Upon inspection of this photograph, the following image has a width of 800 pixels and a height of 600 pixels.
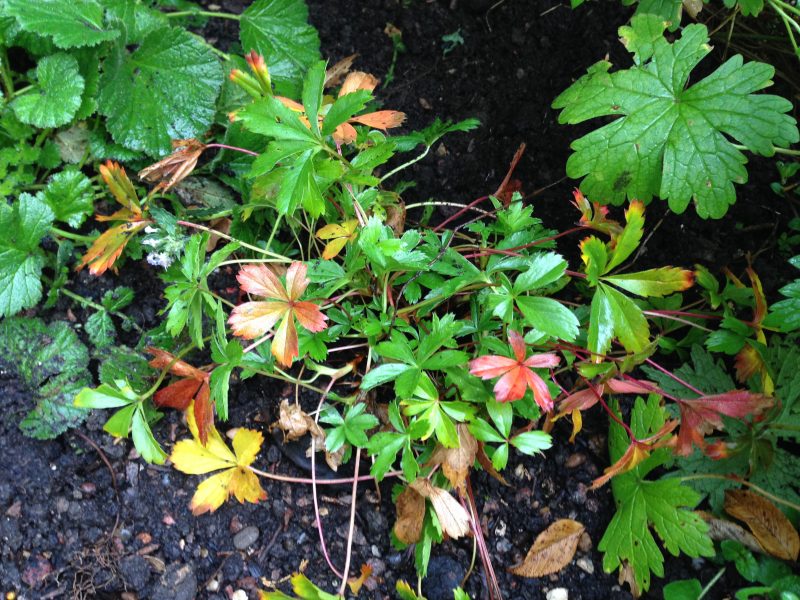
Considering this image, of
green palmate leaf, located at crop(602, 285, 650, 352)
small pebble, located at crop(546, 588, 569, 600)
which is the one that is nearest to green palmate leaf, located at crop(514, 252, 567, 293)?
green palmate leaf, located at crop(602, 285, 650, 352)

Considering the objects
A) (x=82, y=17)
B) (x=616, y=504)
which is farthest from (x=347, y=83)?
(x=616, y=504)

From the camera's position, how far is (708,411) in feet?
3.90

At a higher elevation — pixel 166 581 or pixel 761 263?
pixel 761 263

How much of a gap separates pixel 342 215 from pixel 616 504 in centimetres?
85

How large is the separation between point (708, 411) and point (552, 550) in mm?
443

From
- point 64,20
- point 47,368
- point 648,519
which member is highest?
point 64,20

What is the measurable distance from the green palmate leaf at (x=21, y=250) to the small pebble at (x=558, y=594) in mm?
1274

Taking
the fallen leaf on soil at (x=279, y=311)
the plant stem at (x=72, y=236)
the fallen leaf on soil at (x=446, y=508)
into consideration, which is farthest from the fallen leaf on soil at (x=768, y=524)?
the plant stem at (x=72, y=236)

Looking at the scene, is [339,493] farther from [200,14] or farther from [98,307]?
[200,14]

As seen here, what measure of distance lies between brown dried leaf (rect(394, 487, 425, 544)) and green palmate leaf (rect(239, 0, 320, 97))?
1.10 metres

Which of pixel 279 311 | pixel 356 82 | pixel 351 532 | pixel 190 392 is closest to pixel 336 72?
pixel 356 82

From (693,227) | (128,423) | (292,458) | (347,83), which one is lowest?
(292,458)

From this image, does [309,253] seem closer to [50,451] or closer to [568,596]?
[50,451]

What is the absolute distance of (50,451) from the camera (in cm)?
147
